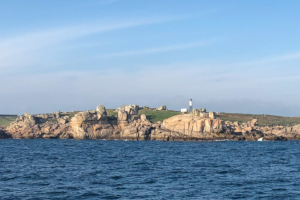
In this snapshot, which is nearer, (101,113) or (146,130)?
(146,130)

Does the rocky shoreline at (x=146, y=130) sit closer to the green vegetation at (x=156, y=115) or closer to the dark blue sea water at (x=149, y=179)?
the green vegetation at (x=156, y=115)

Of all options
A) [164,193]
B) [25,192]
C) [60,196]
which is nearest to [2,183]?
[25,192]

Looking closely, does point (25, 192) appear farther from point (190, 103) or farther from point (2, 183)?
point (190, 103)

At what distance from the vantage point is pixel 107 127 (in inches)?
4525

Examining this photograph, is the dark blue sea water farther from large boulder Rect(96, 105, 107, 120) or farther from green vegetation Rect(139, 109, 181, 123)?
green vegetation Rect(139, 109, 181, 123)

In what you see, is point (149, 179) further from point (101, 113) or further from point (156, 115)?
point (156, 115)

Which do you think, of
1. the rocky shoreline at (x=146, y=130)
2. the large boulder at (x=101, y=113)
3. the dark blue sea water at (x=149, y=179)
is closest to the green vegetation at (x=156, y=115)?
the rocky shoreline at (x=146, y=130)

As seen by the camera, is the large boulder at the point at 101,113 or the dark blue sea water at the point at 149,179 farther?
the large boulder at the point at 101,113

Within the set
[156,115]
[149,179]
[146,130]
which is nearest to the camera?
[149,179]

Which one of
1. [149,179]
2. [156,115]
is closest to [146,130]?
[156,115]

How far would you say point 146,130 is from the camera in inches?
4306

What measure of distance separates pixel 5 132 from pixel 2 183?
319 feet

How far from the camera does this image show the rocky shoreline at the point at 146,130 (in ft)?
344

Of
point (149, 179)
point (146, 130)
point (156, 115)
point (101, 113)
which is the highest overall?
point (101, 113)
